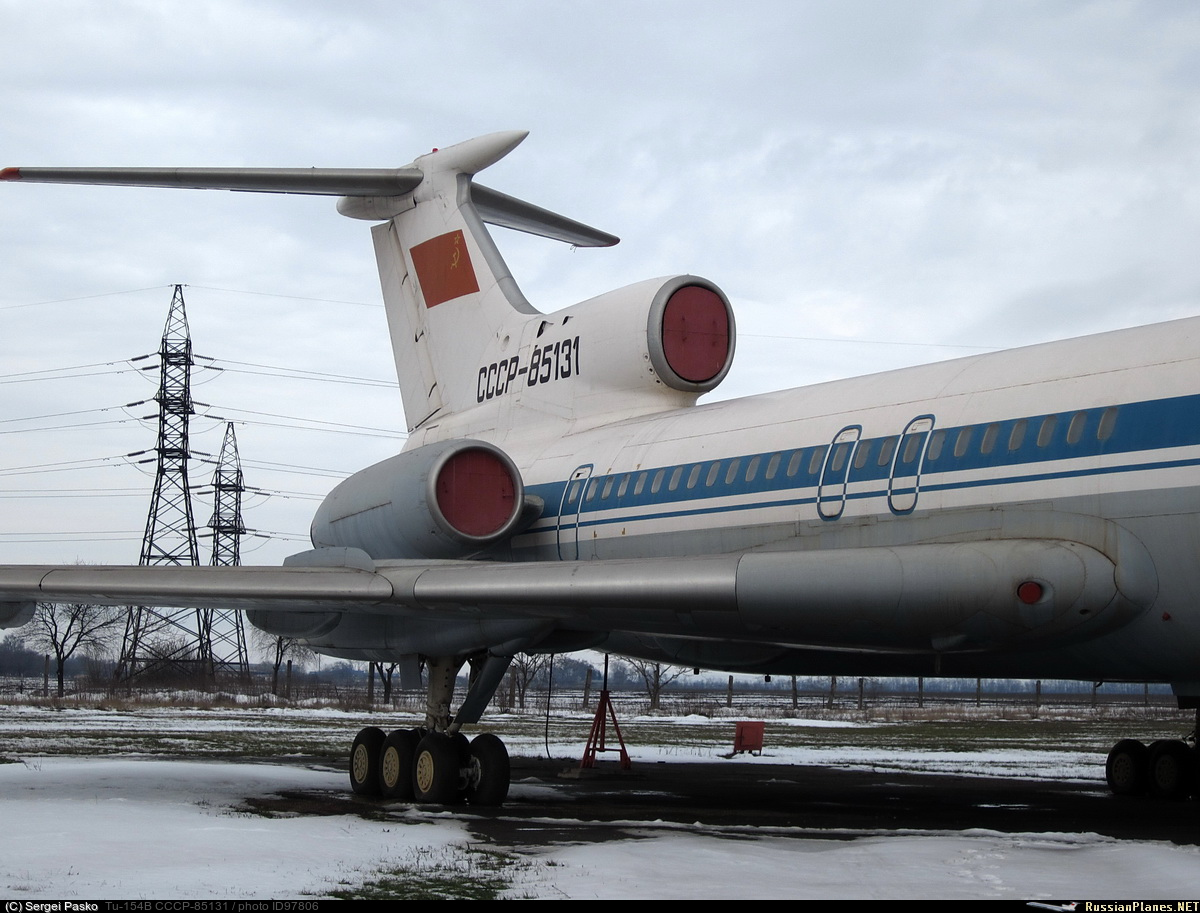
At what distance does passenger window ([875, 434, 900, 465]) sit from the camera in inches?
383

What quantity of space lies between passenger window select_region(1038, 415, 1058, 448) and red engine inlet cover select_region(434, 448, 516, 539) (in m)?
5.81

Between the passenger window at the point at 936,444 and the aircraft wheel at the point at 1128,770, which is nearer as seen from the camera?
the passenger window at the point at 936,444

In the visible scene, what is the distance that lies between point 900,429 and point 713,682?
175 metres

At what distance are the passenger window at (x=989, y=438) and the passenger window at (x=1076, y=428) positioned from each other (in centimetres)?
55

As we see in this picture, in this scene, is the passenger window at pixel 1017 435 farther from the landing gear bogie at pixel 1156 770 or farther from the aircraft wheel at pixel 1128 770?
the aircraft wheel at pixel 1128 770

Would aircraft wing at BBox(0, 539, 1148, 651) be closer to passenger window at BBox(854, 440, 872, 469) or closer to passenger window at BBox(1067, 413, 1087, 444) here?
passenger window at BBox(1067, 413, 1087, 444)

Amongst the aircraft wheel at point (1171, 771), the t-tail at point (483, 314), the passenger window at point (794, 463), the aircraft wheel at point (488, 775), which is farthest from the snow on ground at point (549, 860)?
the t-tail at point (483, 314)

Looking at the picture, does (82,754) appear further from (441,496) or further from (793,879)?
(793,879)

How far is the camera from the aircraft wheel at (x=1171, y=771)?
13.2m

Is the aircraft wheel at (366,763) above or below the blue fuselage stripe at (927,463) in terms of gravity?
below

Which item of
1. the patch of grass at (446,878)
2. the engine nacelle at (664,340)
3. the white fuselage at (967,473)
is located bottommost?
the patch of grass at (446,878)

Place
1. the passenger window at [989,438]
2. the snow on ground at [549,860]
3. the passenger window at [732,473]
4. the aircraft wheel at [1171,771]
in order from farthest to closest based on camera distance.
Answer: the aircraft wheel at [1171,771] < the passenger window at [732,473] < the passenger window at [989,438] < the snow on ground at [549,860]

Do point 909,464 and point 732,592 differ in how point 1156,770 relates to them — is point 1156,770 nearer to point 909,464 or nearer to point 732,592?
point 909,464

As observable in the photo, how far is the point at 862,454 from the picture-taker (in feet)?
32.7
